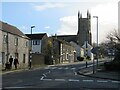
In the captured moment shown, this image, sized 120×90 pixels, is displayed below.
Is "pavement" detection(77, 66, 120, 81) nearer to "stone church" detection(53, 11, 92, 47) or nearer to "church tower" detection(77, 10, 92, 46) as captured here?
"stone church" detection(53, 11, 92, 47)

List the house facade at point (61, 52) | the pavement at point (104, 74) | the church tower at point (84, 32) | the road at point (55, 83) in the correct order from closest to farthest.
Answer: the road at point (55, 83) → the pavement at point (104, 74) → the house facade at point (61, 52) → the church tower at point (84, 32)

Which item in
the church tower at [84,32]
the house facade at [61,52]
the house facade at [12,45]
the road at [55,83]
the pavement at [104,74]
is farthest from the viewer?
the church tower at [84,32]

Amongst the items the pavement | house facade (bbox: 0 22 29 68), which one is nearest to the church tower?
house facade (bbox: 0 22 29 68)

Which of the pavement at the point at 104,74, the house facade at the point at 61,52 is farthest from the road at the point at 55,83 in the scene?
the house facade at the point at 61,52

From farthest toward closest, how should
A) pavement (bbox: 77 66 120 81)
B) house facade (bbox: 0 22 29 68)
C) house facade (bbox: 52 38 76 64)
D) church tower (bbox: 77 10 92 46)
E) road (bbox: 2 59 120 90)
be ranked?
church tower (bbox: 77 10 92 46) < house facade (bbox: 52 38 76 64) < house facade (bbox: 0 22 29 68) < pavement (bbox: 77 66 120 81) < road (bbox: 2 59 120 90)

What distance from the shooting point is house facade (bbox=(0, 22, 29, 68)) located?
43.5 meters

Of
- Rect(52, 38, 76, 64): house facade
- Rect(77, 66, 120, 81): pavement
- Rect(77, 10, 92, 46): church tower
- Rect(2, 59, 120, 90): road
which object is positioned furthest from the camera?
Rect(77, 10, 92, 46): church tower

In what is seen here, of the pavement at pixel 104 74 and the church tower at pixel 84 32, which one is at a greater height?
the church tower at pixel 84 32

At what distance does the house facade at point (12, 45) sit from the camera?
43.5 metres

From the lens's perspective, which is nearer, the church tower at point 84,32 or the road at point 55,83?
the road at point 55,83

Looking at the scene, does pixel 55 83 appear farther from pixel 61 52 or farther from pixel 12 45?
pixel 61 52

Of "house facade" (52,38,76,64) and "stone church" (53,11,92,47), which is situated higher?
"stone church" (53,11,92,47)

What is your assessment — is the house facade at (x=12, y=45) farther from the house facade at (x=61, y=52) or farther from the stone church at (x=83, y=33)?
the stone church at (x=83, y=33)

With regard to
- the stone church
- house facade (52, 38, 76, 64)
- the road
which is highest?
the stone church
